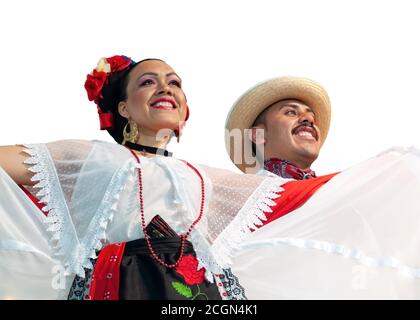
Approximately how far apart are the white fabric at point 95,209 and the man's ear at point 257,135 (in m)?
0.95

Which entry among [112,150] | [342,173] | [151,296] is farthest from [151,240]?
[342,173]

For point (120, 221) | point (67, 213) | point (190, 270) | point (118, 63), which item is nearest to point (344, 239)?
point (190, 270)

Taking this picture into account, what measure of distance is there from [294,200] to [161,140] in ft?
2.39

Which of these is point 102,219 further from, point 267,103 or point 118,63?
point 267,103

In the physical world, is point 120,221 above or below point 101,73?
below

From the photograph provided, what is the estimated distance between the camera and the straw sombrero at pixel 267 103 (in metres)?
4.39

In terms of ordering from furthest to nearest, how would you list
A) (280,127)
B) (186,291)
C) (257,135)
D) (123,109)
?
1. (257,135)
2. (280,127)
3. (123,109)
4. (186,291)

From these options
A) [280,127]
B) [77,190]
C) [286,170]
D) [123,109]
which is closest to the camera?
[77,190]

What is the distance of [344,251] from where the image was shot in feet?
10.3

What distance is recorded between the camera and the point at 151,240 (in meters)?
3.10

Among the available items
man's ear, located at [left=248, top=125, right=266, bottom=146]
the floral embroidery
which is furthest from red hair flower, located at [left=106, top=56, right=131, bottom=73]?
the floral embroidery

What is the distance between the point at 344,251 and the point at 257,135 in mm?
1432

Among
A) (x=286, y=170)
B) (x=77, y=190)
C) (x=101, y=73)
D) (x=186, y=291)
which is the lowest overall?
(x=186, y=291)

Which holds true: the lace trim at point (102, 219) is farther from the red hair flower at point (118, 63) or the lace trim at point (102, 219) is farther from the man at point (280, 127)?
the man at point (280, 127)
